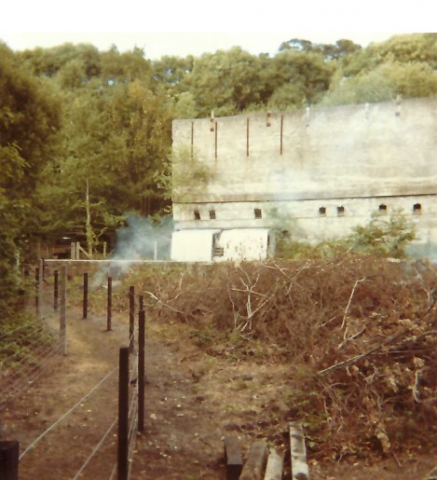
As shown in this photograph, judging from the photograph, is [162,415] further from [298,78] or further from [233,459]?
[298,78]

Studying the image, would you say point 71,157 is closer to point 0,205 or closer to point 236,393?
point 0,205

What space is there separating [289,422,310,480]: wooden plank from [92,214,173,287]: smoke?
6.94 metres

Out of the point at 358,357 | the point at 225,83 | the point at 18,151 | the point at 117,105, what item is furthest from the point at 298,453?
the point at 225,83

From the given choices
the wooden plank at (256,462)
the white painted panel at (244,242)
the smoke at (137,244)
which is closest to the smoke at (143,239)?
the smoke at (137,244)

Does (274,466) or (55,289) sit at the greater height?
(55,289)

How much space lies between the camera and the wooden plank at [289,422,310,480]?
489 cm

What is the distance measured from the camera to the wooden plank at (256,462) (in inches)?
190

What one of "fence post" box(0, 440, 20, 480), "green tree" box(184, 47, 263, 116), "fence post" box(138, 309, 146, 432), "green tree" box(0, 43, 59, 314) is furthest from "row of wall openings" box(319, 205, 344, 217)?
"fence post" box(0, 440, 20, 480)

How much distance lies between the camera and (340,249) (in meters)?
11.2

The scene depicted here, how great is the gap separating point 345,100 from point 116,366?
14.3 metres

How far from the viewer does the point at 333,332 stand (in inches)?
316

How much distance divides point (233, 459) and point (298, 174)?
12.0 meters

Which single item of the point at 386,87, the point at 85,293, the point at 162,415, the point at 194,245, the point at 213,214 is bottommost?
the point at 162,415

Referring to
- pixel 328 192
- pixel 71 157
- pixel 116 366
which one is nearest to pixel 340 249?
pixel 328 192
